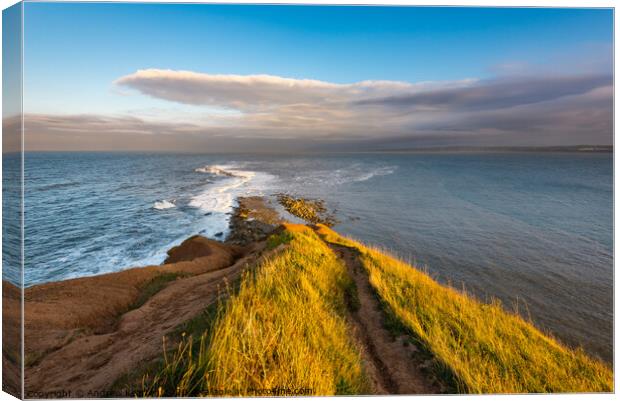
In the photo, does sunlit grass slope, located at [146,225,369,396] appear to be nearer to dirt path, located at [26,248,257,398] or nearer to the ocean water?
dirt path, located at [26,248,257,398]

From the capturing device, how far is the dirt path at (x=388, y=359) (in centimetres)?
380

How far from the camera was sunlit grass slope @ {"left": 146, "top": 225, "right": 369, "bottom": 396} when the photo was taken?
9.77ft

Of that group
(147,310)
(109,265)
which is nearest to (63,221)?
(109,265)

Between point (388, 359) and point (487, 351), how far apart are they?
1.50 m

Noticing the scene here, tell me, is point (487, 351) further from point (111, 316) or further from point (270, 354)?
point (111, 316)

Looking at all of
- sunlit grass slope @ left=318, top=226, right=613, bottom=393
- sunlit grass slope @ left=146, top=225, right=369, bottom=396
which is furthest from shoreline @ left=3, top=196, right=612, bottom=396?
sunlit grass slope @ left=318, top=226, right=613, bottom=393

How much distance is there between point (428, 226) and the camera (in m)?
15.8

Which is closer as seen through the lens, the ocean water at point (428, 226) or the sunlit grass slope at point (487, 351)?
the sunlit grass slope at point (487, 351)

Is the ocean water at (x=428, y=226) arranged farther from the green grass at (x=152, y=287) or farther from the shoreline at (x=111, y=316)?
the green grass at (x=152, y=287)

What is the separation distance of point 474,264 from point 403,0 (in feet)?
33.3

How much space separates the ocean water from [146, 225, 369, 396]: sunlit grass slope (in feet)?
11.5

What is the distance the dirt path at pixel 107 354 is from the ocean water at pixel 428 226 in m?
2.72

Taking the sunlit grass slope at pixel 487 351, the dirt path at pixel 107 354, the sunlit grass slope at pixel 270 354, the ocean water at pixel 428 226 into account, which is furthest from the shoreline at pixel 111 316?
the ocean water at pixel 428 226

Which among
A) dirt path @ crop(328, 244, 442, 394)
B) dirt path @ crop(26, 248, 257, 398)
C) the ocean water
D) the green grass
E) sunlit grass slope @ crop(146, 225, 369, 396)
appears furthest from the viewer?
the ocean water
